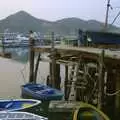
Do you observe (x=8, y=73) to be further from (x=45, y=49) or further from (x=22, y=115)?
(x=22, y=115)

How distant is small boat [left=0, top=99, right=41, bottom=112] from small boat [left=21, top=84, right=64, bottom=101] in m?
0.88

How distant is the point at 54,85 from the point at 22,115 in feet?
21.3

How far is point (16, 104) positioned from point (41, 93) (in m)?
1.70

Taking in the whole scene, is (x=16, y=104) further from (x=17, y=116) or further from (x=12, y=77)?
(x=12, y=77)

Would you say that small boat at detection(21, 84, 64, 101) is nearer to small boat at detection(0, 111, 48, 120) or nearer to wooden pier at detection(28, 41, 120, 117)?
wooden pier at detection(28, 41, 120, 117)

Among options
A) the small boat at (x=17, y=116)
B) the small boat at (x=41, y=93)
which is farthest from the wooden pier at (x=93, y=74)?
the small boat at (x=17, y=116)

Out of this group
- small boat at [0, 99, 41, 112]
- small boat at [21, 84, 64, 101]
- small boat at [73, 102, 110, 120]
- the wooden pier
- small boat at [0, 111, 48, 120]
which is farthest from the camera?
small boat at [21, 84, 64, 101]

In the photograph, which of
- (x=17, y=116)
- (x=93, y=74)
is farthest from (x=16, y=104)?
(x=93, y=74)

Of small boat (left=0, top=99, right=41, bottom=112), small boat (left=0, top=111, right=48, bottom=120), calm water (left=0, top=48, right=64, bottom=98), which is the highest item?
small boat (left=0, top=111, right=48, bottom=120)

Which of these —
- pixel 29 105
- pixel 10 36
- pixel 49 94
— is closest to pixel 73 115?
pixel 29 105

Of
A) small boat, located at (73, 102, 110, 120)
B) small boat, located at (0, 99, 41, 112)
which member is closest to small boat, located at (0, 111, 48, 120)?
small boat, located at (0, 99, 41, 112)

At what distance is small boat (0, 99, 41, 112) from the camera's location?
14.7 m

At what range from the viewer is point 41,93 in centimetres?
1677

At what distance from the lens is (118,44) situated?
2256 centimetres
